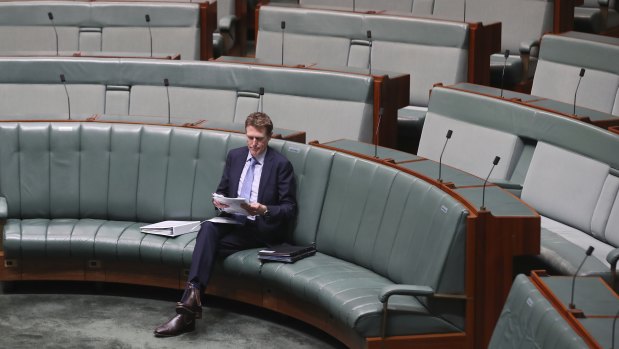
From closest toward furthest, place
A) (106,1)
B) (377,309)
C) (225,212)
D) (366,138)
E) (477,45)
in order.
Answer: (377,309) → (225,212) → (366,138) → (477,45) → (106,1)

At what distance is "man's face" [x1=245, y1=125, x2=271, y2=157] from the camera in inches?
105

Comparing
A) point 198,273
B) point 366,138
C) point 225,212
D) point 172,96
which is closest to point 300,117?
point 366,138

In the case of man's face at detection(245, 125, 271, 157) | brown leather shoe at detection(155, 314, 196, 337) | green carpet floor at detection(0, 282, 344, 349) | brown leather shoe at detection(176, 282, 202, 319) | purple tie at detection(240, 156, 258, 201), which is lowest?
green carpet floor at detection(0, 282, 344, 349)

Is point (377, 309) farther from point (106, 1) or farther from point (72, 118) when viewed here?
point (106, 1)

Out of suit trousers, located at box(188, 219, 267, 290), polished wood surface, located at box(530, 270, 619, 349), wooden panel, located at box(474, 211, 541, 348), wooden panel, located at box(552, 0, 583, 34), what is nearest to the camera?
polished wood surface, located at box(530, 270, 619, 349)

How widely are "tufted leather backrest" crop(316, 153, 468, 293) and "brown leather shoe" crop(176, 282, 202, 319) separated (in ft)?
1.13

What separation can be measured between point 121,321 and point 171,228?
10.9 inches

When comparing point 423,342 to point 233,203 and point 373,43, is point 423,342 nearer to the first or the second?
point 233,203

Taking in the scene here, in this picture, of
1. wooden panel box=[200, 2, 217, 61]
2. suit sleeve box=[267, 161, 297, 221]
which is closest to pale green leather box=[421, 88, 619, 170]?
suit sleeve box=[267, 161, 297, 221]

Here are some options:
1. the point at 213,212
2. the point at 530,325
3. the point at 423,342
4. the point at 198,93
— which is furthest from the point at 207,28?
the point at 530,325

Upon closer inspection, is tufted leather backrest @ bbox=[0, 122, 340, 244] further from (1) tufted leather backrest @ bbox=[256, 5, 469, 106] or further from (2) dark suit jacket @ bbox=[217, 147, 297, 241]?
(1) tufted leather backrest @ bbox=[256, 5, 469, 106]

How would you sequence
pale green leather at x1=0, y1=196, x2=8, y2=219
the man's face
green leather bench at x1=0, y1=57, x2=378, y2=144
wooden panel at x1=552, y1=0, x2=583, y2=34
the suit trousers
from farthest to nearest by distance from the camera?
wooden panel at x1=552, y1=0, x2=583, y2=34, green leather bench at x1=0, y1=57, x2=378, y2=144, pale green leather at x1=0, y1=196, x2=8, y2=219, the man's face, the suit trousers

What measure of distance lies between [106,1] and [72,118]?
106 cm

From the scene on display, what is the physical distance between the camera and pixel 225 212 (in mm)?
2707
